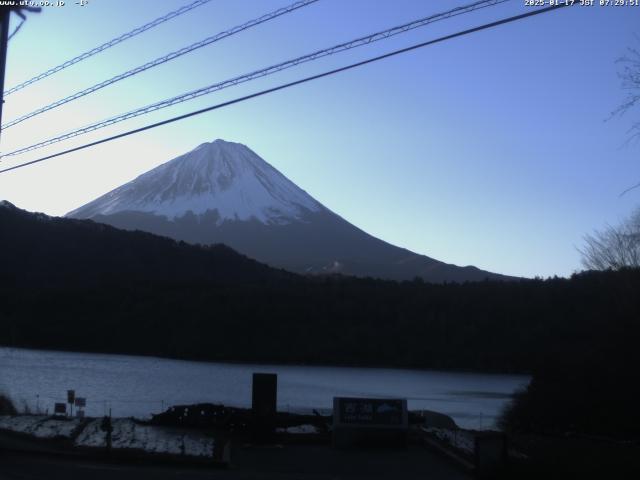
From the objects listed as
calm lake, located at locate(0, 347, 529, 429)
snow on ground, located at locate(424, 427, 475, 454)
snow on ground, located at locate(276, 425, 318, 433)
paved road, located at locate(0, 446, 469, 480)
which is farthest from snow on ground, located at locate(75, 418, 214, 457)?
calm lake, located at locate(0, 347, 529, 429)

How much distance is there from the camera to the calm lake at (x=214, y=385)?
3816 cm

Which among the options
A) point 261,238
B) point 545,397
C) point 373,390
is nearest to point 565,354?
point 545,397

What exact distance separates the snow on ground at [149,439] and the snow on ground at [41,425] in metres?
0.45

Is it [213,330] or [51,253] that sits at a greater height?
[51,253]

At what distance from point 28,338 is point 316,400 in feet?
119

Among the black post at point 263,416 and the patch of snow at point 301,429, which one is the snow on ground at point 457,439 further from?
the black post at point 263,416

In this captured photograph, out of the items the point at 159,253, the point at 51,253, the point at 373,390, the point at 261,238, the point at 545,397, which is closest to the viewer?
the point at 545,397

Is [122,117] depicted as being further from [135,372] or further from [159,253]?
[159,253]

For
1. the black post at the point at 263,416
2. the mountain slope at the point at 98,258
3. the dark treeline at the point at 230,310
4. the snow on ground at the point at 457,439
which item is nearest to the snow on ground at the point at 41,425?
the black post at the point at 263,416

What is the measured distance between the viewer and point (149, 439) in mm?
19766

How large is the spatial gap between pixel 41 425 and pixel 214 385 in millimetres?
27460

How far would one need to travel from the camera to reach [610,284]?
37219 millimetres

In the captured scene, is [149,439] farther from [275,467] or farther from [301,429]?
[301,429]

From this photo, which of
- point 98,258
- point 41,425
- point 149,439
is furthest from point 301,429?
point 98,258
